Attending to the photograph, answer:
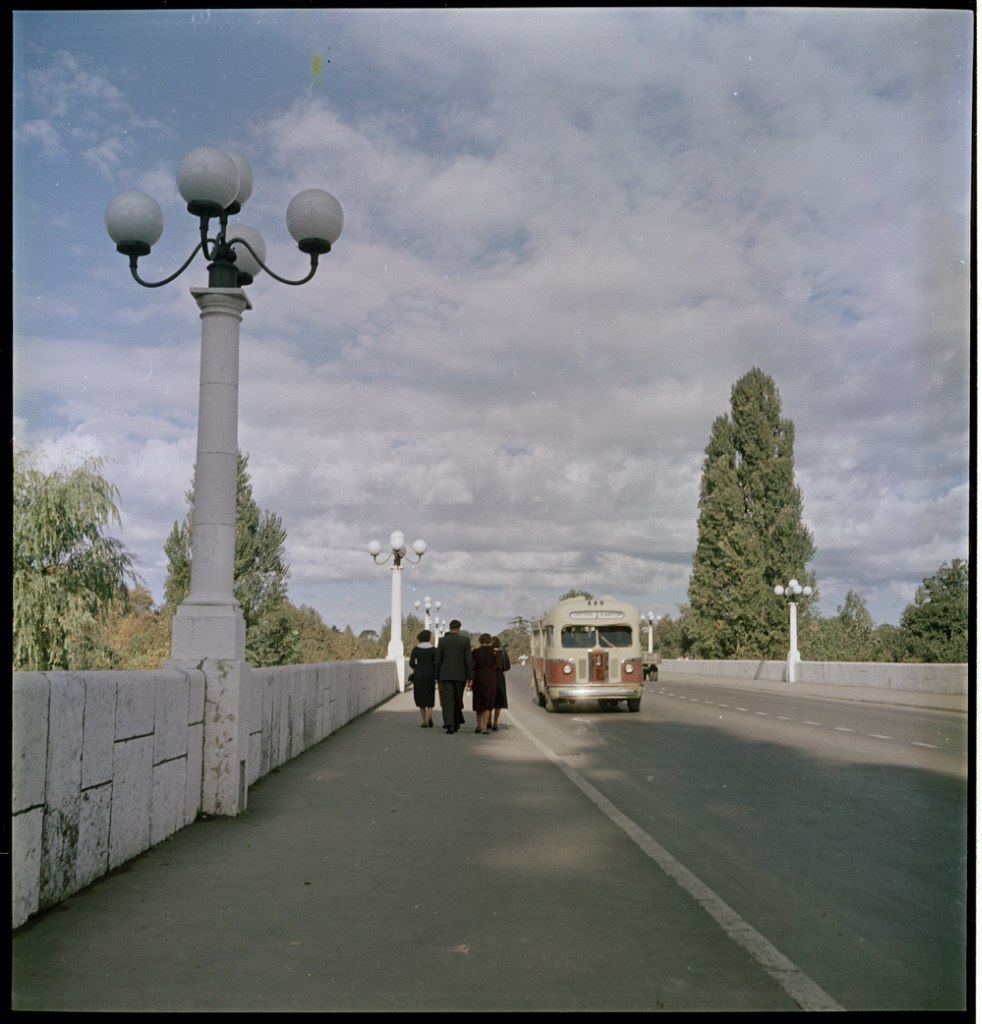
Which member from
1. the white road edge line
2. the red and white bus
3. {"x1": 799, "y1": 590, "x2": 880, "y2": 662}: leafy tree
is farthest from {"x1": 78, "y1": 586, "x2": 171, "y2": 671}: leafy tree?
{"x1": 799, "y1": 590, "x2": 880, "y2": 662}: leafy tree

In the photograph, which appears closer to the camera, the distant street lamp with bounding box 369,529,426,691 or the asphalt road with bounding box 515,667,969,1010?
the asphalt road with bounding box 515,667,969,1010

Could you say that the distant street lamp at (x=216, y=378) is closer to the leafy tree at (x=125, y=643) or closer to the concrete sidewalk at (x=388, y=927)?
the concrete sidewalk at (x=388, y=927)

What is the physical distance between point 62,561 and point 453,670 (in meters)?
10.7

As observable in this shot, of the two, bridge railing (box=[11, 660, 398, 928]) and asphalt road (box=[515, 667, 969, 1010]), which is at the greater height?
bridge railing (box=[11, 660, 398, 928])

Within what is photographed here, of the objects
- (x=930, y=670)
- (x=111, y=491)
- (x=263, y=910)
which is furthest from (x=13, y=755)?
(x=930, y=670)

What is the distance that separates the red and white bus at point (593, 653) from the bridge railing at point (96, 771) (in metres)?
14.6

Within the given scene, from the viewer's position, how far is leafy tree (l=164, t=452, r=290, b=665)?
163ft

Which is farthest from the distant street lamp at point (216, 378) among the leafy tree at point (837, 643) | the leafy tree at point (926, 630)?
the leafy tree at point (837, 643)

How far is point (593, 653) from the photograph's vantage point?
77.1 ft

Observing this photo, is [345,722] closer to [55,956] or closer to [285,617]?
[55,956]

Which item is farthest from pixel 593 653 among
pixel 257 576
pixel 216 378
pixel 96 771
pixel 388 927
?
pixel 257 576

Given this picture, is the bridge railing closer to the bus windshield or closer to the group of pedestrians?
the group of pedestrians

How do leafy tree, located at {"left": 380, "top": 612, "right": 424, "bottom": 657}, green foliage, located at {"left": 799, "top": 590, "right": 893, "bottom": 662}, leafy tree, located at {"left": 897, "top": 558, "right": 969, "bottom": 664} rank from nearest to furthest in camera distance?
1. leafy tree, located at {"left": 897, "top": 558, "right": 969, "bottom": 664}
2. green foliage, located at {"left": 799, "top": 590, "right": 893, "bottom": 662}
3. leafy tree, located at {"left": 380, "top": 612, "right": 424, "bottom": 657}

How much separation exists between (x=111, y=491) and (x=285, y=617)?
98.4 ft
